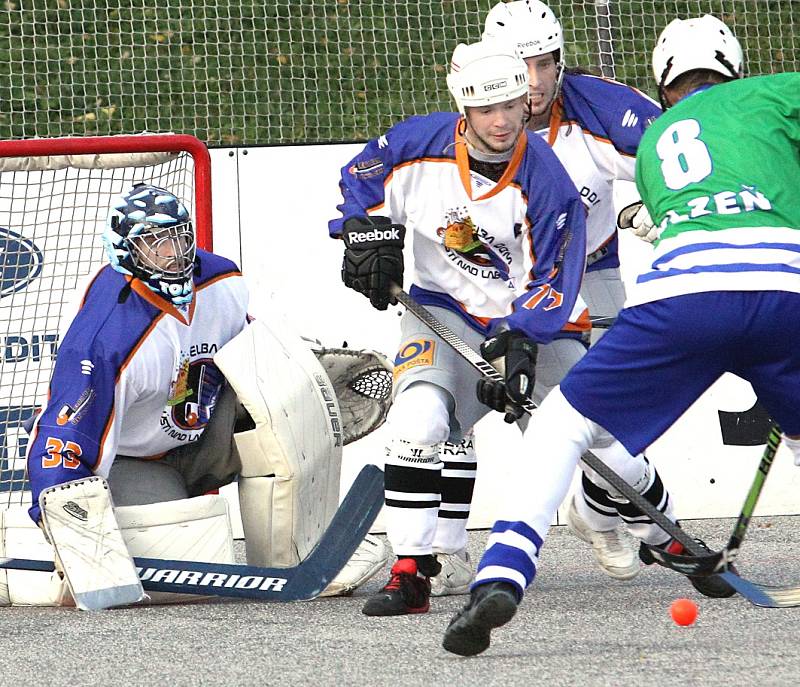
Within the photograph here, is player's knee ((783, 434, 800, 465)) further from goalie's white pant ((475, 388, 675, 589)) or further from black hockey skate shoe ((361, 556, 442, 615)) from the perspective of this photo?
black hockey skate shoe ((361, 556, 442, 615))

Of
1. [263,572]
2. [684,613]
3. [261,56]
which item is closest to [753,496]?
[684,613]

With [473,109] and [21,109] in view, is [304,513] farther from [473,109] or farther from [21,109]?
[21,109]

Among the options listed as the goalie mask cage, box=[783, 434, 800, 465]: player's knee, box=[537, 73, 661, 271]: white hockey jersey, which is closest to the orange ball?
box=[783, 434, 800, 465]: player's knee

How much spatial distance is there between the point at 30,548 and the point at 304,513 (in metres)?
0.81

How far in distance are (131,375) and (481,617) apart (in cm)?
162

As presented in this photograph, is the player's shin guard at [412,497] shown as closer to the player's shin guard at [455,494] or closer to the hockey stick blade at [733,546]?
the player's shin guard at [455,494]

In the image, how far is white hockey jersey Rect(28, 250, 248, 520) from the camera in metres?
4.04

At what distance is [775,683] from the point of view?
2645 mm

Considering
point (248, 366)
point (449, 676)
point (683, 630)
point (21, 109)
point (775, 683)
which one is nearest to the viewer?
point (775, 683)

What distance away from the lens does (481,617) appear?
2875mm

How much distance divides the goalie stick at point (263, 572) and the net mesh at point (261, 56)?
2.31m

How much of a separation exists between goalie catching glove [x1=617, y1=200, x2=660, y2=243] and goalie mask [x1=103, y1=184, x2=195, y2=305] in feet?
4.65

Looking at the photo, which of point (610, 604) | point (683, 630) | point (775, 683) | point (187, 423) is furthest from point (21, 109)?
point (775, 683)

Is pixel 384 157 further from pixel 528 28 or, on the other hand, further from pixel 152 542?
pixel 152 542
